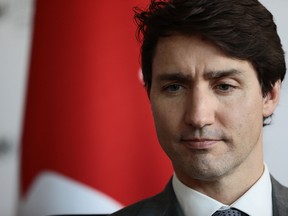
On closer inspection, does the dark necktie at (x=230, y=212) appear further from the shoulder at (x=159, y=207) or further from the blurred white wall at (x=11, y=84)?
the blurred white wall at (x=11, y=84)

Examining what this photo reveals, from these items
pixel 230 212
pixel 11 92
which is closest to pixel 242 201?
pixel 230 212

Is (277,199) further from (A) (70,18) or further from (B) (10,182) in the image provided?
(B) (10,182)

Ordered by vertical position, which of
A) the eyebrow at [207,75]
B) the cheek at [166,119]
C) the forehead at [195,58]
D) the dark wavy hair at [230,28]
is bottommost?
the cheek at [166,119]

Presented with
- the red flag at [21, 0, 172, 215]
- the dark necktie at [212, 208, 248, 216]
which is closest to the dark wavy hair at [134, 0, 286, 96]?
the dark necktie at [212, 208, 248, 216]

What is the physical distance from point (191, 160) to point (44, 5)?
0.70 m

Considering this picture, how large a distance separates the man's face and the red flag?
16.2 inches

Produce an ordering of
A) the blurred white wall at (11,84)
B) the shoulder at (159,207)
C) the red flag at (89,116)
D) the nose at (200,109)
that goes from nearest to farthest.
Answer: the nose at (200,109)
the shoulder at (159,207)
the red flag at (89,116)
the blurred white wall at (11,84)

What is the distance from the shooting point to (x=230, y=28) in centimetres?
90

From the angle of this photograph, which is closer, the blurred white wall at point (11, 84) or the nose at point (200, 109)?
the nose at point (200, 109)

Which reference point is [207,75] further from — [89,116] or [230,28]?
[89,116]

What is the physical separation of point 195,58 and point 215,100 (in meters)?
0.08

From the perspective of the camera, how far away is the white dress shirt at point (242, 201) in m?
0.92

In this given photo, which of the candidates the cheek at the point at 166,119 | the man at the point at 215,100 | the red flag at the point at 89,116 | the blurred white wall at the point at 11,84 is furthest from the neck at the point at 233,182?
the blurred white wall at the point at 11,84

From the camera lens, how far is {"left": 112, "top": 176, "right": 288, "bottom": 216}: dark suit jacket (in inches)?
36.8
